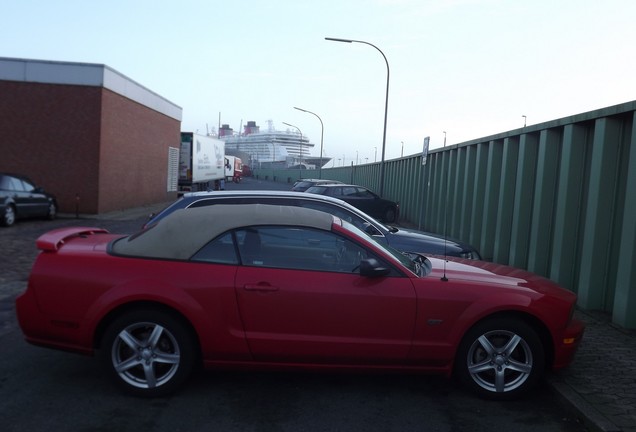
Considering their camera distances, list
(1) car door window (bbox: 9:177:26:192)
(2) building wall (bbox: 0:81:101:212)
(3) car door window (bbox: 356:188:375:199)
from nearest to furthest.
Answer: (1) car door window (bbox: 9:177:26:192), (3) car door window (bbox: 356:188:375:199), (2) building wall (bbox: 0:81:101:212)

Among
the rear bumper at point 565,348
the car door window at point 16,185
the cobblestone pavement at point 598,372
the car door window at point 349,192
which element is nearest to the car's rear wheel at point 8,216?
the car door window at point 16,185

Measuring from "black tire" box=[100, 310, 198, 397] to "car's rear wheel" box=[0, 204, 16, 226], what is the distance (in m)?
14.9

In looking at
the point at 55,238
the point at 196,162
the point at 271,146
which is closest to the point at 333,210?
the point at 55,238

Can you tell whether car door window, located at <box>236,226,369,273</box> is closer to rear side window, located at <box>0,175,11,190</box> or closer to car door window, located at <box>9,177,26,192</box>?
rear side window, located at <box>0,175,11,190</box>

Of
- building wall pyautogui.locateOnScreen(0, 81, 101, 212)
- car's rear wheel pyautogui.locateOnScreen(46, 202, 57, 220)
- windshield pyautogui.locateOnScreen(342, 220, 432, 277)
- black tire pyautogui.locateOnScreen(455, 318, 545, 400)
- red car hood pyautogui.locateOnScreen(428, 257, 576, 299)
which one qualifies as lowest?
car's rear wheel pyautogui.locateOnScreen(46, 202, 57, 220)

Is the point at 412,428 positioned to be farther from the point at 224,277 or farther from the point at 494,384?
the point at 224,277

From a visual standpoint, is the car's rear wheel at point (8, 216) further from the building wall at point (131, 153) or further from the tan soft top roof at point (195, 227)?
Result: the tan soft top roof at point (195, 227)

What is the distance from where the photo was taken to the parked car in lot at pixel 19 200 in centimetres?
1833

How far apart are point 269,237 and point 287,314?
0.66 meters

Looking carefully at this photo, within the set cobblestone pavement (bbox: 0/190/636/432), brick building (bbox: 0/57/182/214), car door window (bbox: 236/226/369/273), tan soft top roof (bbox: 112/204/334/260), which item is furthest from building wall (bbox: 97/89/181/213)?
car door window (bbox: 236/226/369/273)

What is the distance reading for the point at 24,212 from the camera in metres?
19.2

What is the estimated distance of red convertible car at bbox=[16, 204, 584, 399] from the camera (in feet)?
16.7

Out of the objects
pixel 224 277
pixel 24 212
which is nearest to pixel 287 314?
pixel 224 277

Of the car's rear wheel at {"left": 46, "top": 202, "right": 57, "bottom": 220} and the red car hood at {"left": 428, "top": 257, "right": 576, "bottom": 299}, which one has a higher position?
the red car hood at {"left": 428, "top": 257, "right": 576, "bottom": 299}
